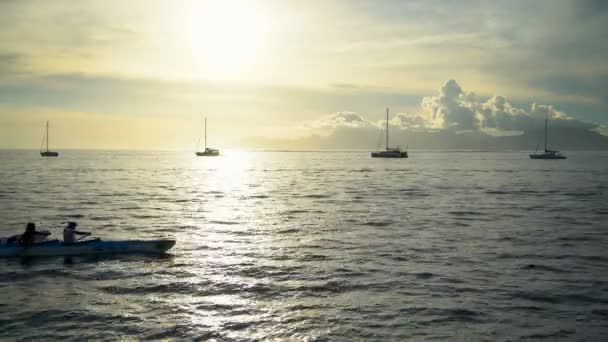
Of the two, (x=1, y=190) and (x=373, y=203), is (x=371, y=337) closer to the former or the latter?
(x=373, y=203)

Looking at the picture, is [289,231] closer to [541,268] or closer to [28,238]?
[28,238]

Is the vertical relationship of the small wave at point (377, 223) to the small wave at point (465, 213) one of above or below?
below

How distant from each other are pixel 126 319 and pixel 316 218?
2673cm

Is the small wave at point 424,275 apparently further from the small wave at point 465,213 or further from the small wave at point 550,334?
the small wave at point 465,213

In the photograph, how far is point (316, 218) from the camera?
136 feet

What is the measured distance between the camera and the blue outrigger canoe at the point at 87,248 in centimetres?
2486

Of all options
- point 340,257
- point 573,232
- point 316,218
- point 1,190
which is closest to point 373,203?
point 316,218

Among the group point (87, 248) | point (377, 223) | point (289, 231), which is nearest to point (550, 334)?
point (289, 231)

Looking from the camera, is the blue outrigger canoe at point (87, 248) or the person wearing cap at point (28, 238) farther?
the blue outrigger canoe at point (87, 248)

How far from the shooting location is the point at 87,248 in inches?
989

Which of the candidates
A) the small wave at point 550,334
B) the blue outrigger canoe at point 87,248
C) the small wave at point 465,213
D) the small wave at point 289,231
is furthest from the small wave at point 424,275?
the small wave at point 465,213

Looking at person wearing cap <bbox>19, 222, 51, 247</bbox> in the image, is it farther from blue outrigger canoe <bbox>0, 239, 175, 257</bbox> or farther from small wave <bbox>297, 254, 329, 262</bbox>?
small wave <bbox>297, 254, 329, 262</bbox>

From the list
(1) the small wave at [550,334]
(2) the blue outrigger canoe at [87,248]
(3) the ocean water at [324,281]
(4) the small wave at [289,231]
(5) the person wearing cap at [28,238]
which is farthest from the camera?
(4) the small wave at [289,231]

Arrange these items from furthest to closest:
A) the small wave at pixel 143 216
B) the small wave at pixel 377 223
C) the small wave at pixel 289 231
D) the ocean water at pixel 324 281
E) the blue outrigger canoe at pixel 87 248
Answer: the small wave at pixel 143 216 < the small wave at pixel 377 223 < the small wave at pixel 289 231 < the blue outrigger canoe at pixel 87 248 < the ocean water at pixel 324 281
